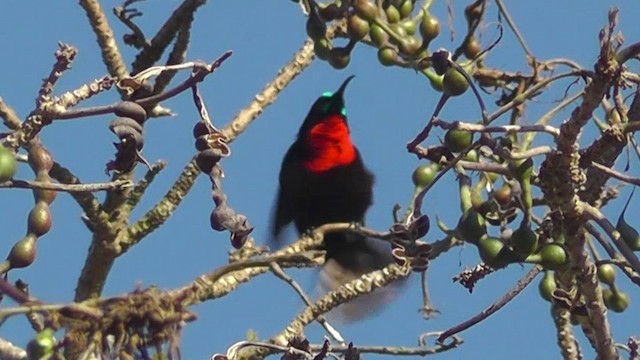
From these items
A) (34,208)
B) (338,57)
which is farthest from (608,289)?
(34,208)

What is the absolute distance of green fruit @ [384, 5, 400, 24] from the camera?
3.27 meters

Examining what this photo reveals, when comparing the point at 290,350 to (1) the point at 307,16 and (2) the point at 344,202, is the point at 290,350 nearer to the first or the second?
(1) the point at 307,16

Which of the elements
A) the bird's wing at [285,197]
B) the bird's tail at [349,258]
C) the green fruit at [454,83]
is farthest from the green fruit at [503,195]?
the bird's wing at [285,197]

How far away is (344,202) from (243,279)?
3.60 metres

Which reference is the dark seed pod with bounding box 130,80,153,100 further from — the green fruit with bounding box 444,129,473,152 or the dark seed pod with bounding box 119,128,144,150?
the green fruit with bounding box 444,129,473,152

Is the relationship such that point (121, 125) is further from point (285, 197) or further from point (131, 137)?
point (285, 197)

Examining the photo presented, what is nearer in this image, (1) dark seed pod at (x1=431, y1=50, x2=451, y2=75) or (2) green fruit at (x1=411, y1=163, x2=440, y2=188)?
(1) dark seed pod at (x1=431, y1=50, x2=451, y2=75)

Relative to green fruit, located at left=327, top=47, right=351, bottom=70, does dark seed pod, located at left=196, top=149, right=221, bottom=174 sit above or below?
below

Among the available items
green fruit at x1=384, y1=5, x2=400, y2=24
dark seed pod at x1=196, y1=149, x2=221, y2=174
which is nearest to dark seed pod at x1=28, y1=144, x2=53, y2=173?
dark seed pod at x1=196, y1=149, x2=221, y2=174

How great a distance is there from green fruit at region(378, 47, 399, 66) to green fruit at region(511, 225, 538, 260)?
1.02 m

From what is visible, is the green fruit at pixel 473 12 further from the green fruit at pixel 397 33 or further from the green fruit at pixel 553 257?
the green fruit at pixel 553 257

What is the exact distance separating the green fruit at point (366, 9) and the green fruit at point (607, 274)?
0.77 m

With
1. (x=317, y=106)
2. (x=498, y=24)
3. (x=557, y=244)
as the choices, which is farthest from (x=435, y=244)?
(x=317, y=106)

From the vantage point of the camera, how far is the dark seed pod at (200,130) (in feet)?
7.11
